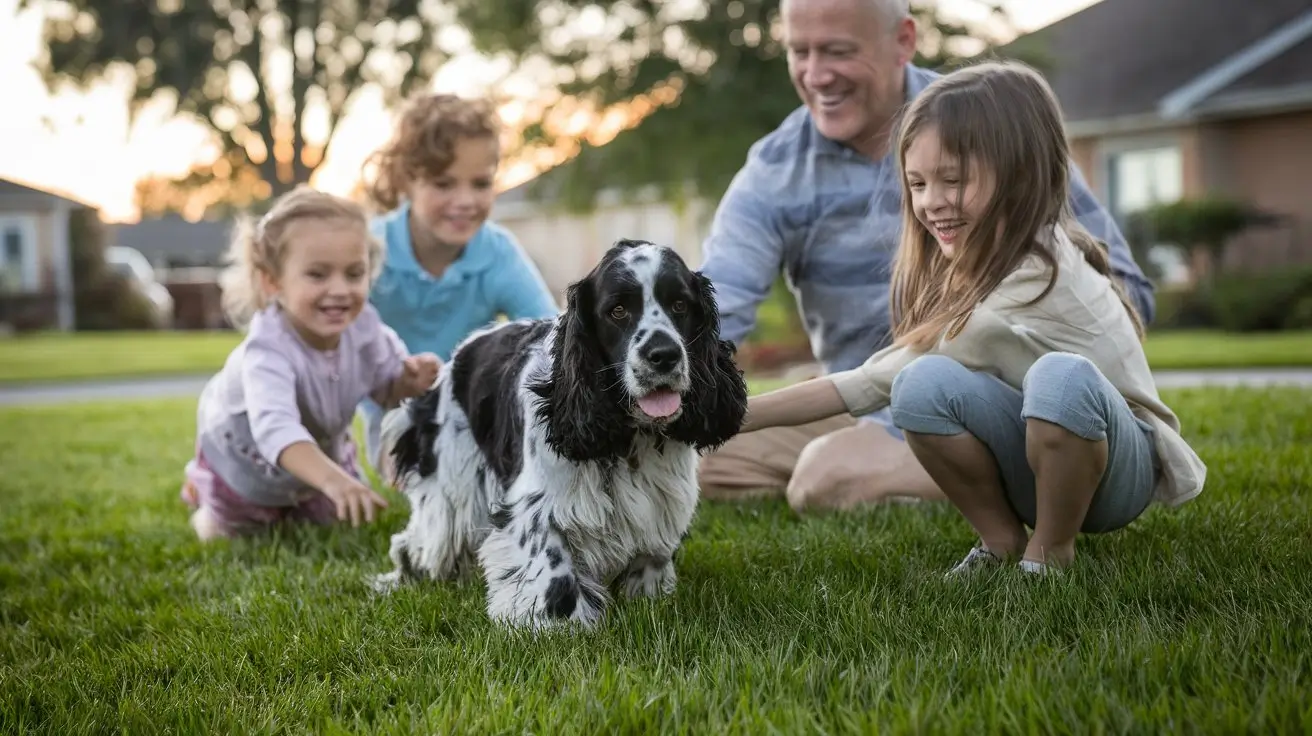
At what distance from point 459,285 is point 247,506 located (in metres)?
1.38

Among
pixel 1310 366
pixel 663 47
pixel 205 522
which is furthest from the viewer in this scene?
pixel 663 47

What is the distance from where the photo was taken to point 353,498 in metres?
3.83

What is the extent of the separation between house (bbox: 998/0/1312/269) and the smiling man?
13.6 metres

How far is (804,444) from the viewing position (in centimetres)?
555

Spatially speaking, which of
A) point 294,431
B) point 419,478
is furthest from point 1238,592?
point 294,431

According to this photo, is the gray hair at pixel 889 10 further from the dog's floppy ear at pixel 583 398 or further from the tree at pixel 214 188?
the tree at pixel 214 188

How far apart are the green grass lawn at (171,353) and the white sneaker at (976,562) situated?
9633 millimetres

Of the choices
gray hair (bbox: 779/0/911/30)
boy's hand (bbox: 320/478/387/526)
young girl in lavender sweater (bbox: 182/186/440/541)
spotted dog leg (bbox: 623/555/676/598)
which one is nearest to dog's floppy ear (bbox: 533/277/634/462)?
spotted dog leg (bbox: 623/555/676/598)

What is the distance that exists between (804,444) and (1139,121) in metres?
17.6

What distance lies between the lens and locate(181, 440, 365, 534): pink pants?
5.08m

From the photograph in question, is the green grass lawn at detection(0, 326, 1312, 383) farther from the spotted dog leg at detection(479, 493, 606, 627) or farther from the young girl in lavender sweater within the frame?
the spotted dog leg at detection(479, 493, 606, 627)

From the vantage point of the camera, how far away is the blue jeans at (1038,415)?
3.31 meters

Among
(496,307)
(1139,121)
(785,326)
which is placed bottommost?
(785,326)

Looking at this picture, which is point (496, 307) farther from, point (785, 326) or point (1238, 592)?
point (785, 326)
